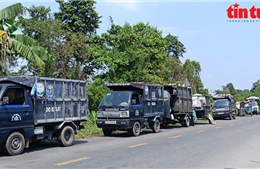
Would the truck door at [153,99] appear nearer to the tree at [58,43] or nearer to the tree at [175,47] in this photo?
the tree at [58,43]

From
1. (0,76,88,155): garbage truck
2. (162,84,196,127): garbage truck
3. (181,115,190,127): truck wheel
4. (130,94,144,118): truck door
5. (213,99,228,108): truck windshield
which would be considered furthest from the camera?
(213,99,228,108): truck windshield

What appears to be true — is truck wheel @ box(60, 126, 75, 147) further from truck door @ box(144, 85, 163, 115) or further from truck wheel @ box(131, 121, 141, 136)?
truck door @ box(144, 85, 163, 115)

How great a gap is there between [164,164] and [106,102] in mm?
8257

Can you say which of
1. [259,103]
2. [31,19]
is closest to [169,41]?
[259,103]

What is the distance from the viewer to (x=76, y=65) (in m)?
27.9

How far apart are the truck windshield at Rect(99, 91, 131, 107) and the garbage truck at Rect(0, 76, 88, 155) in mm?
2939

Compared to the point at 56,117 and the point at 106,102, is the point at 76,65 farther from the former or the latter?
the point at 56,117

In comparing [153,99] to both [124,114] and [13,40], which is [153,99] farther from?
[13,40]

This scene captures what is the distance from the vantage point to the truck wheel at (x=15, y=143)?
10.8 m

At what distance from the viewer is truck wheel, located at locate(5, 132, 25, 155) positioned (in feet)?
35.5

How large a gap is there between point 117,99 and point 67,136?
4233mm

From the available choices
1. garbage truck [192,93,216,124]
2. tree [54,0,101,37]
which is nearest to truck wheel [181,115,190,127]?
garbage truck [192,93,216,124]

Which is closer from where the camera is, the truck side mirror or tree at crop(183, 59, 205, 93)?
the truck side mirror

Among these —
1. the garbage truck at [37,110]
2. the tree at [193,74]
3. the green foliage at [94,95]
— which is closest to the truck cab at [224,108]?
the tree at [193,74]
